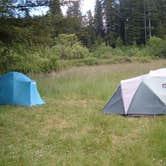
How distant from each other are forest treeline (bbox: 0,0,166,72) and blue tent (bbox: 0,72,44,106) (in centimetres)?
66

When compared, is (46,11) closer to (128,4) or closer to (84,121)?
(84,121)

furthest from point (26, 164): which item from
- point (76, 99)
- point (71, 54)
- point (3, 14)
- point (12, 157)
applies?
point (71, 54)

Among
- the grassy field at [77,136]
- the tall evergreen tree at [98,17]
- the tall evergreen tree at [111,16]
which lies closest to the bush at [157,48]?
the tall evergreen tree at [111,16]

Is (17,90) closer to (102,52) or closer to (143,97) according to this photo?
(143,97)

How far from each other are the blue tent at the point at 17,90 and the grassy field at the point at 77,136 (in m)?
0.36

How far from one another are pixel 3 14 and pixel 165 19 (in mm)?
29863

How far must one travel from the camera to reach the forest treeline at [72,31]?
6.37 metres

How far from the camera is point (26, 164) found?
3445 millimetres

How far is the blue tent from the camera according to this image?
7152 millimetres

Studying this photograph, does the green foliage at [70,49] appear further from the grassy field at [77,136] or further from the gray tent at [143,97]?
the gray tent at [143,97]

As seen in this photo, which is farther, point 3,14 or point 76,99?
point 76,99

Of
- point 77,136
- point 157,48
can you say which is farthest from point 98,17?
point 77,136

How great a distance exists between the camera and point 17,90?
7.23 metres

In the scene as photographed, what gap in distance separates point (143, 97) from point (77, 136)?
185 cm
